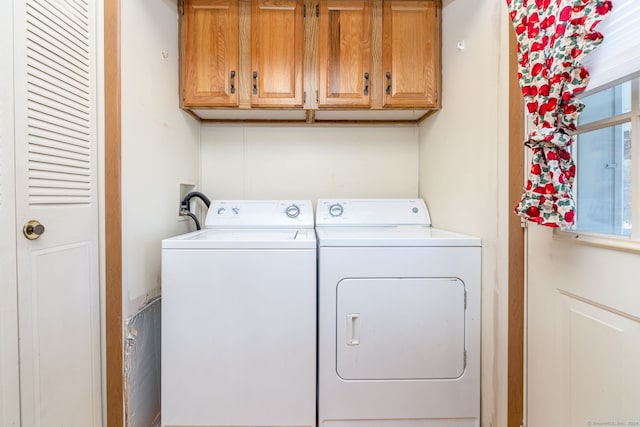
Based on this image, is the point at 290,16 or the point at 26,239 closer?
the point at 26,239

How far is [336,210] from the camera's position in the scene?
1989mm

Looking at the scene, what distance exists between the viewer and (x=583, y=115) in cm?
102

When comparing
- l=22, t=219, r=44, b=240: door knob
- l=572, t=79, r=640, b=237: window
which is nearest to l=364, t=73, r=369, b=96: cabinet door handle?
l=572, t=79, r=640, b=237: window

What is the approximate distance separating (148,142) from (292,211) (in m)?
0.91

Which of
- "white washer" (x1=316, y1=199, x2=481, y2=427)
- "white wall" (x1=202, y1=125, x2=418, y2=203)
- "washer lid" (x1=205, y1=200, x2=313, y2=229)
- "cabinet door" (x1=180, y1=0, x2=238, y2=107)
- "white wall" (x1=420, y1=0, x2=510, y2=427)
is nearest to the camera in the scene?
"white wall" (x1=420, y1=0, x2=510, y2=427)

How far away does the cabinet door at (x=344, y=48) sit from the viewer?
5.74 ft

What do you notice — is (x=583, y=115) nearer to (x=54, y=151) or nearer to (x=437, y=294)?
(x=437, y=294)

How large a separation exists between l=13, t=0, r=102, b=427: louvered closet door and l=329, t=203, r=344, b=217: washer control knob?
1280 millimetres

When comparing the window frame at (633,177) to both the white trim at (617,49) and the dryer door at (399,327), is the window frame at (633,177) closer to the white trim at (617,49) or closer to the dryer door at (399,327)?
the white trim at (617,49)

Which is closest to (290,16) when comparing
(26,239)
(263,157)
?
(263,157)

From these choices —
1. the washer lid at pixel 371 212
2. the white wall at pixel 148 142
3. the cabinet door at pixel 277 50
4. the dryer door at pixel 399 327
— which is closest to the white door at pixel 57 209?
→ the white wall at pixel 148 142

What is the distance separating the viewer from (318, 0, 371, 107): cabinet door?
1751mm

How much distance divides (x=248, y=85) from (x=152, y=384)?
174cm

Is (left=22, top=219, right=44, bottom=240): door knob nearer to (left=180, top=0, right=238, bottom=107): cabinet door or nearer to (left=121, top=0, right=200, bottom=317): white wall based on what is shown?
(left=121, top=0, right=200, bottom=317): white wall
